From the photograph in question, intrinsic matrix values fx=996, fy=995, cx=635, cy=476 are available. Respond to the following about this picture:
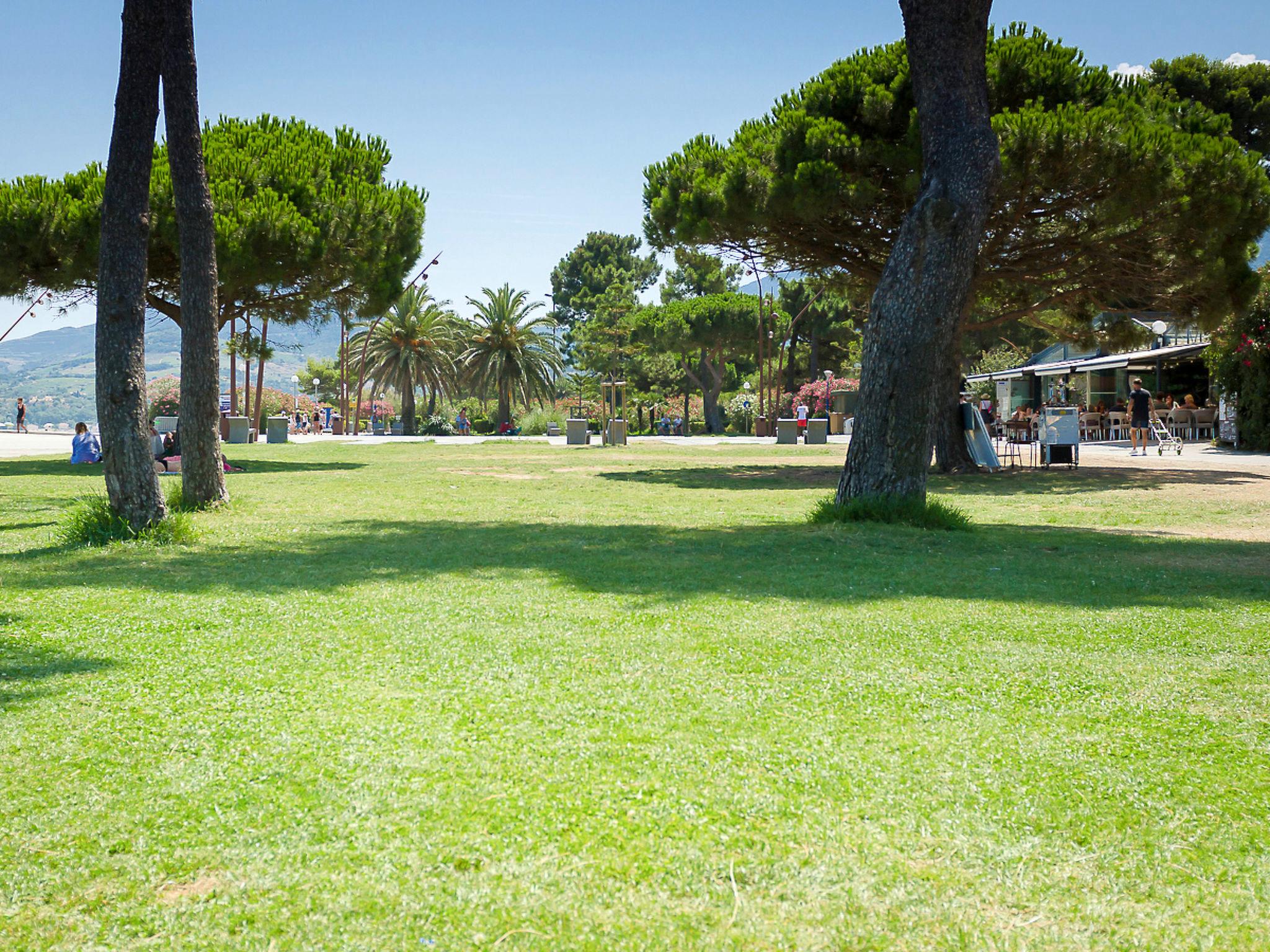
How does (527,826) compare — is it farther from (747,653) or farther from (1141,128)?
(1141,128)

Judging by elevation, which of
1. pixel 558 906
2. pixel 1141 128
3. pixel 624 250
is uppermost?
pixel 624 250

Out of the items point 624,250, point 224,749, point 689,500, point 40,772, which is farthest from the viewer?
point 624,250

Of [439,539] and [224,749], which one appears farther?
[439,539]

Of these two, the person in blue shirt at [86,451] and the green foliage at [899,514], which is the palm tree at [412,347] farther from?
the green foliage at [899,514]

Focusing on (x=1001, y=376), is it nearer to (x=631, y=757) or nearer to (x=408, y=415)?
(x=408, y=415)

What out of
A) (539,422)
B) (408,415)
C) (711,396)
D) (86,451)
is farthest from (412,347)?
(86,451)

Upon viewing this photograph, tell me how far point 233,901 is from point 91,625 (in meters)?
2.96

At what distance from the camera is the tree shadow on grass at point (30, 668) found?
3497 mm

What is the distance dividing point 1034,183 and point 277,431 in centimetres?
2717

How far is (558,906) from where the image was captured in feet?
6.92

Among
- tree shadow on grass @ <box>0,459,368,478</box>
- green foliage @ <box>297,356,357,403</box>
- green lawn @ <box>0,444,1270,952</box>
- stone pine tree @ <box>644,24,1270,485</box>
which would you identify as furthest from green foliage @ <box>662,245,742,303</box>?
green foliage @ <box>297,356,357,403</box>

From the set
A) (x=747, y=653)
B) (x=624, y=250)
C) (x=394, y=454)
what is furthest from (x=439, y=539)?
(x=624, y=250)

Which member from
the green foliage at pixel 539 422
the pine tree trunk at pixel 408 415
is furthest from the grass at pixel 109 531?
the pine tree trunk at pixel 408 415

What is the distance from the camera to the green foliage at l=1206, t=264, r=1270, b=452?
2202 centimetres
